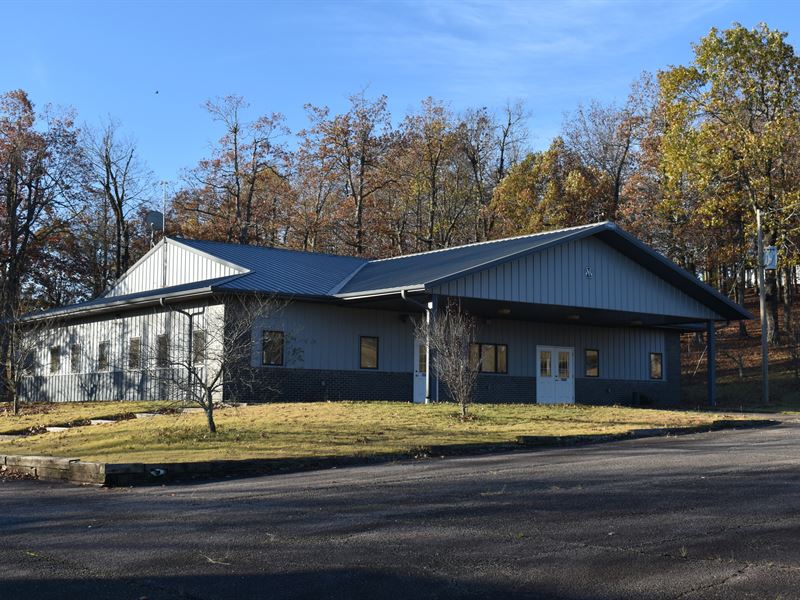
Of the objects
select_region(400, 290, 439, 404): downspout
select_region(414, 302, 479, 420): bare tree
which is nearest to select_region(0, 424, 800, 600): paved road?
select_region(414, 302, 479, 420): bare tree

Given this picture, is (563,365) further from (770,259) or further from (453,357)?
(453,357)

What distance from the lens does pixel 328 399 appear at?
28.6 meters

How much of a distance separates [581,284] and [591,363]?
20.6 feet

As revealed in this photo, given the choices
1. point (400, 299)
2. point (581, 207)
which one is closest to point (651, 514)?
point (400, 299)

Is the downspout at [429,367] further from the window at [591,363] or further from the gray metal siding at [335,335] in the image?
the window at [591,363]

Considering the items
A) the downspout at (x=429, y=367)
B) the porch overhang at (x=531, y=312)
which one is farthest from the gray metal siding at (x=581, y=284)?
the downspout at (x=429, y=367)

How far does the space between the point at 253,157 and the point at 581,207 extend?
1827 centimetres

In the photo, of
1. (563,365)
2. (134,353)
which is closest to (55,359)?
(134,353)

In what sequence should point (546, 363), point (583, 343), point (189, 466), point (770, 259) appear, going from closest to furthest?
1. point (189, 466)
2. point (546, 363)
3. point (770, 259)
4. point (583, 343)

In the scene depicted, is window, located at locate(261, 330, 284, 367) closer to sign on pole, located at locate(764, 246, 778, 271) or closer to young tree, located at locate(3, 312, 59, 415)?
young tree, located at locate(3, 312, 59, 415)

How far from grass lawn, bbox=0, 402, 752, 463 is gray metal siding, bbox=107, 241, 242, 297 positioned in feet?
24.9

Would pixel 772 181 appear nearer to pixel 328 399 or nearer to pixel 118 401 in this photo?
pixel 328 399

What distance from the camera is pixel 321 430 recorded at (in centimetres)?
1864

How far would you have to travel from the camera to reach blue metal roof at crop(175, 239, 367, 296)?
2762 centimetres
